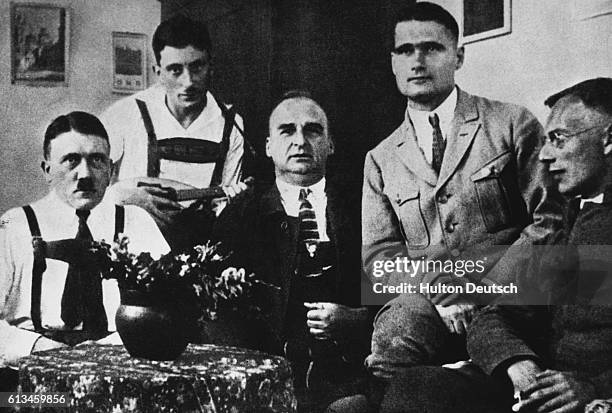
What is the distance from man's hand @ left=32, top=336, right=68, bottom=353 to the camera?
318cm

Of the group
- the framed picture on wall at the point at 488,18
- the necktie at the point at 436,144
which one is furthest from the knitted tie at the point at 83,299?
the framed picture on wall at the point at 488,18

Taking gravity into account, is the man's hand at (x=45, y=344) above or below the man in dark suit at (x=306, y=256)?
below

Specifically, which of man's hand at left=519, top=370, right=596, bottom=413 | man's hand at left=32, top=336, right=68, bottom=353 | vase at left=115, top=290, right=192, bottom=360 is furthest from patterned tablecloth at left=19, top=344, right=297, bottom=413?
man's hand at left=519, top=370, right=596, bottom=413

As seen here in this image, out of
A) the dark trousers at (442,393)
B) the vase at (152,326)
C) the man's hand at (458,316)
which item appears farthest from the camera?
the man's hand at (458,316)

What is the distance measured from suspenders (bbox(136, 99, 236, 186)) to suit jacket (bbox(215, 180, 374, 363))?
17cm

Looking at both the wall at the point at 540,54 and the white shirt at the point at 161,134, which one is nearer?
the wall at the point at 540,54

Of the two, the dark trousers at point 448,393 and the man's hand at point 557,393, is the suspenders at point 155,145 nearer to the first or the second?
the dark trousers at point 448,393

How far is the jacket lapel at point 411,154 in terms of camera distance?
320cm

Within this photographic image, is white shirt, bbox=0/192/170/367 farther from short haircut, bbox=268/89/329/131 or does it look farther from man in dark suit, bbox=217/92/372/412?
short haircut, bbox=268/89/329/131

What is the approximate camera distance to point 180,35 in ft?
10.9

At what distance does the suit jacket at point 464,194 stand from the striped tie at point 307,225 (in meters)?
0.22

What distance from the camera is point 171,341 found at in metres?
2.87

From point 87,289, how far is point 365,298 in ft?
3.86

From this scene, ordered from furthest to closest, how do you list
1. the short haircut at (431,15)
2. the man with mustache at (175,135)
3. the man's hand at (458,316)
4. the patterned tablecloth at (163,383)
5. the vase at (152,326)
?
the man with mustache at (175,135) → the short haircut at (431,15) → the man's hand at (458,316) → the vase at (152,326) → the patterned tablecloth at (163,383)
